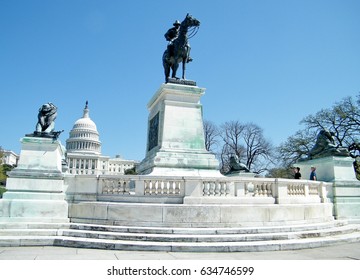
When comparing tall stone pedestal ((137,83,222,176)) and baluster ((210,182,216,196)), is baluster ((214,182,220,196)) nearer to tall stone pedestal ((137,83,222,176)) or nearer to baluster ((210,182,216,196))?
baluster ((210,182,216,196))

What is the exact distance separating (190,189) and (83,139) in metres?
125

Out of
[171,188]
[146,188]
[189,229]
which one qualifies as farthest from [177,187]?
[189,229]

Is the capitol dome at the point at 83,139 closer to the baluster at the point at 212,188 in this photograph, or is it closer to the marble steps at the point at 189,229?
the marble steps at the point at 189,229

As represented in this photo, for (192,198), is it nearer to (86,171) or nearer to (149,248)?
(149,248)

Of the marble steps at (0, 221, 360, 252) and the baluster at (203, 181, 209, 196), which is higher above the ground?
the baluster at (203, 181, 209, 196)

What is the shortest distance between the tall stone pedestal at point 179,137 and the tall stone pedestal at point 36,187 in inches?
155

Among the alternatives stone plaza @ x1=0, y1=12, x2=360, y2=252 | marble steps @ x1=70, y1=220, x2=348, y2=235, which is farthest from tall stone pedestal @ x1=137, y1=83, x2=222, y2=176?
marble steps @ x1=70, y1=220, x2=348, y2=235

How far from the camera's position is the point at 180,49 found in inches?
639

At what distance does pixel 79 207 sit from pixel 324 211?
9176mm

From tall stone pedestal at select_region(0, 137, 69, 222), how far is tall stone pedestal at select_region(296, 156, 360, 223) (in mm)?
11403

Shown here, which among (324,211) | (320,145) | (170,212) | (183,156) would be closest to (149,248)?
(170,212)

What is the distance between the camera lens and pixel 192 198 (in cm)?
1006

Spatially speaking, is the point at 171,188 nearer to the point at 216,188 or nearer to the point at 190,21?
the point at 216,188

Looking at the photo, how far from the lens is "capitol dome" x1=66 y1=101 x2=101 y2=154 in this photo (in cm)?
12988
